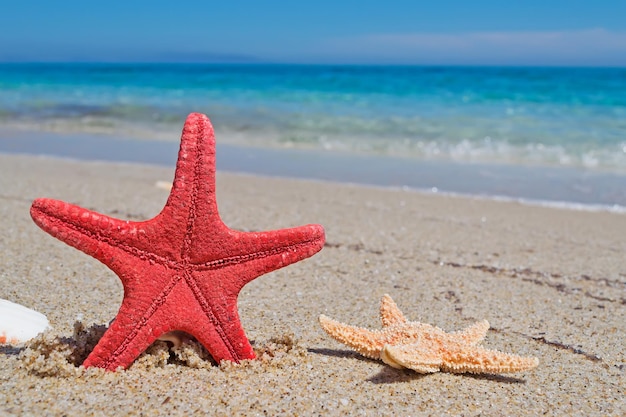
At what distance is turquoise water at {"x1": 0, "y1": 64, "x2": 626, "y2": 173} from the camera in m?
13.1

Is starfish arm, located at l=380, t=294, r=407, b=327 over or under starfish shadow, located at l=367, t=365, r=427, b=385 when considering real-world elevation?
over

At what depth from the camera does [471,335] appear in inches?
123

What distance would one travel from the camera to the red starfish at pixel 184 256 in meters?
2.66

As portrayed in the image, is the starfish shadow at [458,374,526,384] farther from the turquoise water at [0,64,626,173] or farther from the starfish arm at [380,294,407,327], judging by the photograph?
the turquoise water at [0,64,626,173]

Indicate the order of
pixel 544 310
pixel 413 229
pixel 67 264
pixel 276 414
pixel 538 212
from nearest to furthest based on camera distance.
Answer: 1. pixel 276 414
2. pixel 544 310
3. pixel 67 264
4. pixel 413 229
5. pixel 538 212

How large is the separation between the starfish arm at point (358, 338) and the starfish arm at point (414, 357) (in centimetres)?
14

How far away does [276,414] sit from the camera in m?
2.59

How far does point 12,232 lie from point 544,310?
13.4 feet

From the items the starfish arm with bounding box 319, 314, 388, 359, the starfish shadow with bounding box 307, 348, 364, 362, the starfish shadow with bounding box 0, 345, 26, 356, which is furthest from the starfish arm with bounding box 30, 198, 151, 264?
the starfish shadow with bounding box 307, 348, 364, 362

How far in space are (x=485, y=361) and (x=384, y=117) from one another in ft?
50.8

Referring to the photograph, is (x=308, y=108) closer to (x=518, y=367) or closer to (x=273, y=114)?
(x=273, y=114)

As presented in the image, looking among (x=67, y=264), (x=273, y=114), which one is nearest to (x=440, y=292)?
(x=67, y=264)

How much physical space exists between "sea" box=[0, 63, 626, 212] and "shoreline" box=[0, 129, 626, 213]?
3 cm

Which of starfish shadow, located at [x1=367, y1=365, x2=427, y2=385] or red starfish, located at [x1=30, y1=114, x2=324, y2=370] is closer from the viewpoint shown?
red starfish, located at [x1=30, y1=114, x2=324, y2=370]
